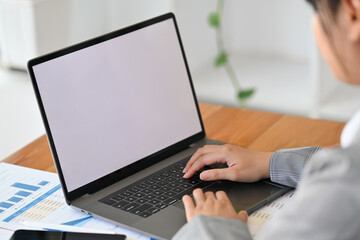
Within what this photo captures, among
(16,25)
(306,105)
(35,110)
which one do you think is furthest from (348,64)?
(16,25)

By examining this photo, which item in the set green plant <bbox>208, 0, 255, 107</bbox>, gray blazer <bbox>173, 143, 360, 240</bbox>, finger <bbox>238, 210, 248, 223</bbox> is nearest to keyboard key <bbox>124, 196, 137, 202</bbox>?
finger <bbox>238, 210, 248, 223</bbox>

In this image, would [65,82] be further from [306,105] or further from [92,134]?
[306,105]

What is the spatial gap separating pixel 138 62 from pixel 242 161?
30 cm

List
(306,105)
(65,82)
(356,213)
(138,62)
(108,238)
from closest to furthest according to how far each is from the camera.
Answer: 1. (356,213)
2. (108,238)
3. (65,82)
4. (138,62)
5. (306,105)

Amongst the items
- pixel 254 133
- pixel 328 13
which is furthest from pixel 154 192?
pixel 328 13

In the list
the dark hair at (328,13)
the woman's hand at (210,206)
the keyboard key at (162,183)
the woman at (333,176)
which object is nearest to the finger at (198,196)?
the woman's hand at (210,206)

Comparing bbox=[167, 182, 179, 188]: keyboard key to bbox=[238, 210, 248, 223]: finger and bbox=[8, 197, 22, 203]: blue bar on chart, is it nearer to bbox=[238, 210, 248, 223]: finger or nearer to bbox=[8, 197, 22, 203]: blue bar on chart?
bbox=[238, 210, 248, 223]: finger

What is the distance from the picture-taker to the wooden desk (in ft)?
4.53

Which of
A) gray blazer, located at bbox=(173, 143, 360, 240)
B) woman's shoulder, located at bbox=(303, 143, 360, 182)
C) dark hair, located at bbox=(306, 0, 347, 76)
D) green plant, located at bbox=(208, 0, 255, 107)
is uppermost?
dark hair, located at bbox=(306, 0, 347, 76)

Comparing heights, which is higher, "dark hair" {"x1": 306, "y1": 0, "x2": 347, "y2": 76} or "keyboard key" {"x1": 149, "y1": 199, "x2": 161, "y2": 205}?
"dark hair" {"x1": 306, "y1": 0, "x2": 347, "y2": 76}

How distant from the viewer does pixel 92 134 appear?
1.19 m

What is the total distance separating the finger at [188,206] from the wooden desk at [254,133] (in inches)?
13.9

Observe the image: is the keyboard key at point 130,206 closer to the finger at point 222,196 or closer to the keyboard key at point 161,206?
the keyboard key at point 161,206

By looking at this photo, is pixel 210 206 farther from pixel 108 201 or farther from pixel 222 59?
pixel 222 59
